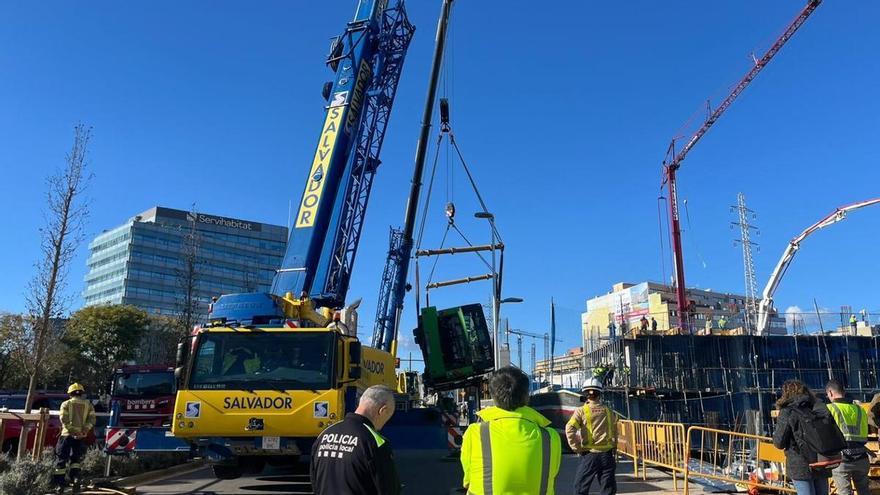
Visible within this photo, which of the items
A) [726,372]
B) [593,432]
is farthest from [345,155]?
[726,372]

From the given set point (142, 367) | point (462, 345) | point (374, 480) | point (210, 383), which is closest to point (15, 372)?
point (142, 367)

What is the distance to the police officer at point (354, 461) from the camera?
3.34 m

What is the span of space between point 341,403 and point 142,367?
11.1m

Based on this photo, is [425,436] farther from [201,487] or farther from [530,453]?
[530,453]

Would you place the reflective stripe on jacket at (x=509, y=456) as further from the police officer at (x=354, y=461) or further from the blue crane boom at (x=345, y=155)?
the blue crane boom at (x=345, y=155)

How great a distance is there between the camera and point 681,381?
3119 centimetres

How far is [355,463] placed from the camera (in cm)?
334

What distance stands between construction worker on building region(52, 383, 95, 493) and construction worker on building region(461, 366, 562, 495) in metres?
8.87

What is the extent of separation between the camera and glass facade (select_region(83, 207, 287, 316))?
10450 centimetres

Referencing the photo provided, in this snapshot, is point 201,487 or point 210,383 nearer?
point 210,383

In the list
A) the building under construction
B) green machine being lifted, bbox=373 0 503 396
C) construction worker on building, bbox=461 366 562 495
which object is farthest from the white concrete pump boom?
construction worker on building, bbox=461 366 562 495

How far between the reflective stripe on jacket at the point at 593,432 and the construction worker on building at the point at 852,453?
2.16 meters

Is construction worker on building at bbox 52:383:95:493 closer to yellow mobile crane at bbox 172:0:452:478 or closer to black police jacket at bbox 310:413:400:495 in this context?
yellow mobile crane at bbox 172:0:452:478

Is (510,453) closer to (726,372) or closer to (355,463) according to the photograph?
(355,463)
